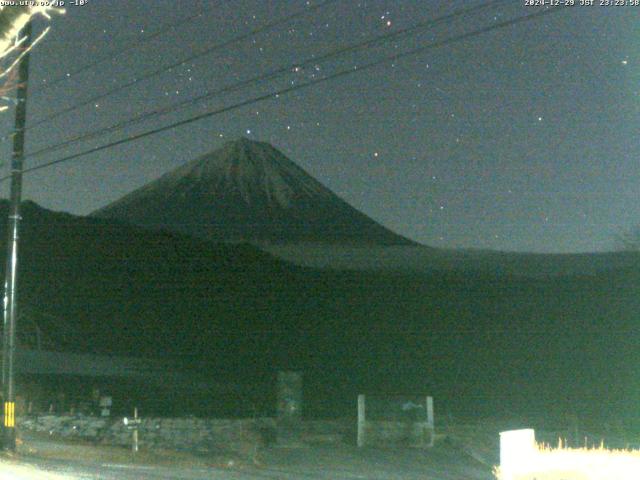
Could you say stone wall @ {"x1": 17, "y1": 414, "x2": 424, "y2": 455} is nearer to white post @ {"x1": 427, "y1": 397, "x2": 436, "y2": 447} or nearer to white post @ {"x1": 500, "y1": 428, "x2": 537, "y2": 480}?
white post @ {"x1": 427, "y1": 397, "x2": 436, "y2": 447}

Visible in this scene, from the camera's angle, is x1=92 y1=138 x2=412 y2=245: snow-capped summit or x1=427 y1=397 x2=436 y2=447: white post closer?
x1=427 y1=397 x2=436 y2=447: white post

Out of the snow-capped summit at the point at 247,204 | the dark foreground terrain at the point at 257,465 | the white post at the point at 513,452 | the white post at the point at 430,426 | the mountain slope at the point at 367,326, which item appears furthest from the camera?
the snow-capped summit at the point at 247,204

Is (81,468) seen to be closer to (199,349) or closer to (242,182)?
(199,349)

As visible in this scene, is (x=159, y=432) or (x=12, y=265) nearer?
(x=12, y=265)

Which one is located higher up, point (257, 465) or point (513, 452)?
point (513, 452)

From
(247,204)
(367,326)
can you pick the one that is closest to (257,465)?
(367,326)

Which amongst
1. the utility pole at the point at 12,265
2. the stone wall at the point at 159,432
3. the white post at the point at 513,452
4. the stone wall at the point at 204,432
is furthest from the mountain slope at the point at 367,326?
the white post at the point at 513,452

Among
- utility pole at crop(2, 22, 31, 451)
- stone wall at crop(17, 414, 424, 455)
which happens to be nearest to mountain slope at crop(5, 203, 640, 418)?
stone wall at crop(17, 414, 424, 455)

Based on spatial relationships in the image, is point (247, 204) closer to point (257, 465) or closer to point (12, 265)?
point (257, 465)

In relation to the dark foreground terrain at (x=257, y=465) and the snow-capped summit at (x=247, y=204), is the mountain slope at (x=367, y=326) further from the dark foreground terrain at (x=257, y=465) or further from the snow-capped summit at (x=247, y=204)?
the snow-capped summit at (x=247, y=204)
